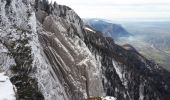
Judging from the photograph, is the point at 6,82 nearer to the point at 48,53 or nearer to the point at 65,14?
the point at 48,53

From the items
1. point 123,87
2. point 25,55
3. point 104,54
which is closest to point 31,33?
point 25,55

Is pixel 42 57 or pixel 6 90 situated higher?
pixel 6 90

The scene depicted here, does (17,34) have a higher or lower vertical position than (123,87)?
higher

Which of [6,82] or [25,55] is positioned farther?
[25,55]

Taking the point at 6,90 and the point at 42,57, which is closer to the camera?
the point at 6,90

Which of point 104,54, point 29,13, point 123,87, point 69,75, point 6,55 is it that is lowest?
point 123,87

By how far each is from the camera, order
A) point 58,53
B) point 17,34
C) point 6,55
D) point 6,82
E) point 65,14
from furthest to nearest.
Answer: point 65,14 → point 58,53 → point 17,34 → point 6,55 → point 6,82

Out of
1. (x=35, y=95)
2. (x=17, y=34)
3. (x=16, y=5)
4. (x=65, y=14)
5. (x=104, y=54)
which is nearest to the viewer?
(x=35, y=95)

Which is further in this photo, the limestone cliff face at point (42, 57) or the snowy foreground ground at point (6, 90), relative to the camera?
the limestone cliff face at point (42, 57)

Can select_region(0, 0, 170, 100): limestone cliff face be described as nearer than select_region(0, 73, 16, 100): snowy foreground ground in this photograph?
No

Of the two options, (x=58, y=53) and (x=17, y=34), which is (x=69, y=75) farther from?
(x=17, y=34)
